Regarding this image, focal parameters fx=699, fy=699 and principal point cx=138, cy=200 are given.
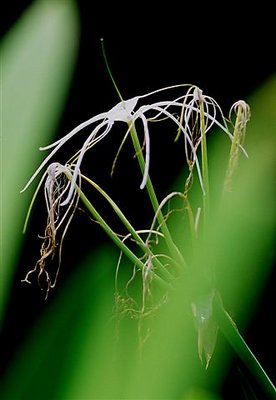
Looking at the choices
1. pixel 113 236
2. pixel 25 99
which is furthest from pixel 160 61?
pixel 113 236

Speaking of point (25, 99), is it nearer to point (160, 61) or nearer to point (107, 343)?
point (107, 343)

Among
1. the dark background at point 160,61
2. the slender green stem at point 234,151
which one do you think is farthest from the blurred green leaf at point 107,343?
the dark background at point 160,61

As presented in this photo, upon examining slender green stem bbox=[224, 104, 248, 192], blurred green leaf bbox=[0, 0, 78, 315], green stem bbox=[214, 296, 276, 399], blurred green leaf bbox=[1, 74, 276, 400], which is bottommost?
green stem bbox=[214, 296, 276, 399]

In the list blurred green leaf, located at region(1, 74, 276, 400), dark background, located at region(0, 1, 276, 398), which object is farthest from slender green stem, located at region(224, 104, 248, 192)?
dark background, located at region(0, 1, 276, 398)

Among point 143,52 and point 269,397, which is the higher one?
point 143,52

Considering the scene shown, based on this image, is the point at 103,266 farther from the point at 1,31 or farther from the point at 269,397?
the point at 1,31

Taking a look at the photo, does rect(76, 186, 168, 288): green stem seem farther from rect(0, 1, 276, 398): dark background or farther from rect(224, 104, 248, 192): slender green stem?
rect(0, 1, 276, 398): dark background

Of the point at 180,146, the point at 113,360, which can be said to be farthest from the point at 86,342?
the point at 180,146

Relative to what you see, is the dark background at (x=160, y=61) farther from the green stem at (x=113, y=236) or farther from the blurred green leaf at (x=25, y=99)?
the green stem at (x=113, y=236)
